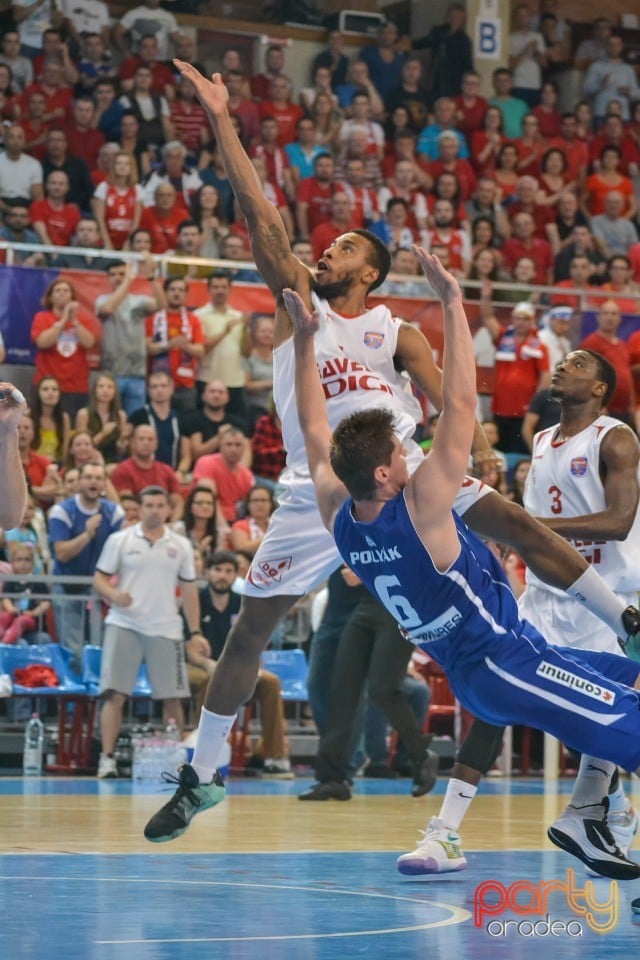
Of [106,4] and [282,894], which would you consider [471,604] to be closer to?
A: [282,894]

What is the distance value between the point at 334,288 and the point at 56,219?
968 cm

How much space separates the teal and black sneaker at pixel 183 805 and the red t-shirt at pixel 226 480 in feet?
27.0

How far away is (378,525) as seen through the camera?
5465 mm

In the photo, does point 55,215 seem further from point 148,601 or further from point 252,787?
point 252,787

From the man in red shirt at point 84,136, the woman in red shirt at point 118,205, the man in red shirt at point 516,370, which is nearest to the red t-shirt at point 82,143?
the man in red shirt at point 84,136

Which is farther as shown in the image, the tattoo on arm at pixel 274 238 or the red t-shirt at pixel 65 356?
the red t-shirt at pixel 65 356

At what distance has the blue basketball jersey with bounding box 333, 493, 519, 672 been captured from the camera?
545 centimetres

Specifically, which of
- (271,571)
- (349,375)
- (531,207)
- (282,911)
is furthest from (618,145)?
(282,911)

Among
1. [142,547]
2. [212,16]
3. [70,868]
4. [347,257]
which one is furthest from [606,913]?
[212,16]

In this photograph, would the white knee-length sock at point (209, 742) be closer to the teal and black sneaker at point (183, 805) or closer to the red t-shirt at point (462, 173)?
the teal and black sneaker at point (183, 805)

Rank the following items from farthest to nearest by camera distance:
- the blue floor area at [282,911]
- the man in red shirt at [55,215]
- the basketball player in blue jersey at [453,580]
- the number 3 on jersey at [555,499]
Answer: the man in red shirt at [55,215] → the number 3 on jersey at [555,499] → the basketball player in blue jersey at [453,580] → the blue floor area at [282,911]

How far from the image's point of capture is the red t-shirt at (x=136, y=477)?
47.7ft

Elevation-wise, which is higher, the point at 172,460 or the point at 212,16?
the point at 212,16

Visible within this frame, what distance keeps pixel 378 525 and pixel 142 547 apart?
784 centimetres
